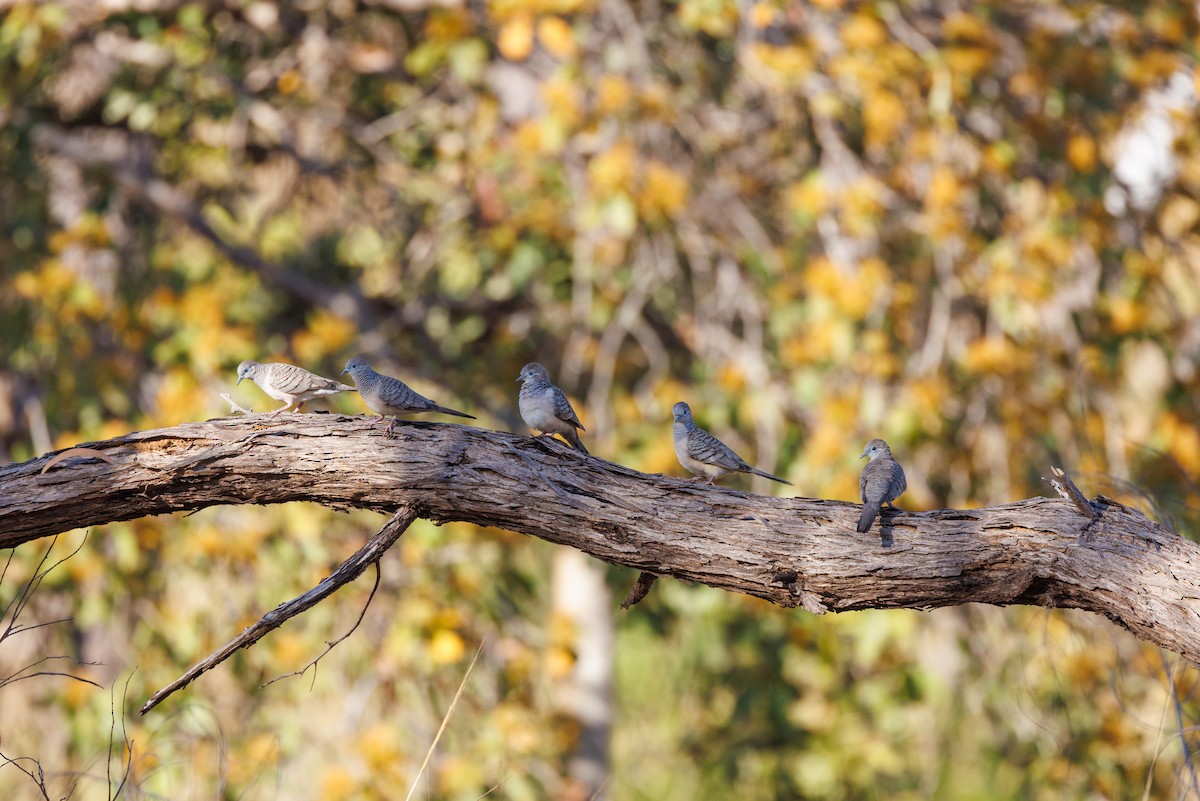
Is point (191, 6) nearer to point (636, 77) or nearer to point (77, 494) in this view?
point (636, 77)

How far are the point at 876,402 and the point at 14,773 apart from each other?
14.9 feet

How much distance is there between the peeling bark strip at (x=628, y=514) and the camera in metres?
2.79

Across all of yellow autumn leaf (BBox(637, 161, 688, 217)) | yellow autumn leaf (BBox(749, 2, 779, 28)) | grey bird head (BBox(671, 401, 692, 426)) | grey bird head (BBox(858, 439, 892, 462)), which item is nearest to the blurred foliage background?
yellow autumn leaf (BBox(637, 161, 688, 217))

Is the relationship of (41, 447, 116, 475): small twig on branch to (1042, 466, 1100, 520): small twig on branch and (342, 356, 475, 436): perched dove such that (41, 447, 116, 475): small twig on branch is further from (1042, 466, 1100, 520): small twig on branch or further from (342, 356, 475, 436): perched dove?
(1042, 466, 1100, 520): small twig on branch

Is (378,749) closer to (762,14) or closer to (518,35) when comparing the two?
(518,35)

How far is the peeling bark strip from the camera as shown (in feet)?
9.16

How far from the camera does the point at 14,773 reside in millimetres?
6410

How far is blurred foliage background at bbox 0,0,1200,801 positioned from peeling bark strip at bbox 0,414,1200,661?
88.5 inches

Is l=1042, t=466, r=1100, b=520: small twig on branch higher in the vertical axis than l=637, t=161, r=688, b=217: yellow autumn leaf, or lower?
higher

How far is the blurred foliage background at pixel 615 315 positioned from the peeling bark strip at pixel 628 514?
225cm

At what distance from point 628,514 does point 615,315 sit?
3.16 metres

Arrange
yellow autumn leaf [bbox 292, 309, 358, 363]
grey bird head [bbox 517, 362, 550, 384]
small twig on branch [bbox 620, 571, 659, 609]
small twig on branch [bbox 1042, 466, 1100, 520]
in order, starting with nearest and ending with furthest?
1. small twig on branch [bbox 1042, 466, 1100, 520]
2. small twig on branch [bbox 620, 571, 659, 609]
3. grey bird head [bbox 517, 362, 550, 384]
4. yellow autumn leaf [bbox 292, 309, 358, 363]

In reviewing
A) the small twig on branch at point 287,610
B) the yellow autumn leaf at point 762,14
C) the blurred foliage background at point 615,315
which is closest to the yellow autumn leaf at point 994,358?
the blurred foliage background at point 615,315

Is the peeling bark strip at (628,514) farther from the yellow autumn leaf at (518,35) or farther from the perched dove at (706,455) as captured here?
the yellow autumn leaf at (518,35)
